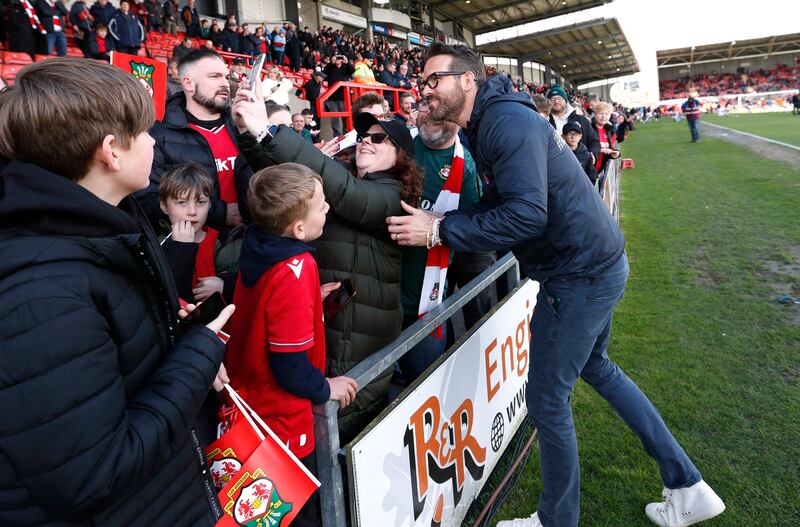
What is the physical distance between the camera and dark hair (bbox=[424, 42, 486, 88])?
7.11 ft

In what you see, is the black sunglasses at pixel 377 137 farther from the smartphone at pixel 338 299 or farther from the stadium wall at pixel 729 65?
the stadium wall at pixel 729 65

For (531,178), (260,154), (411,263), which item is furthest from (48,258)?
(411,263)

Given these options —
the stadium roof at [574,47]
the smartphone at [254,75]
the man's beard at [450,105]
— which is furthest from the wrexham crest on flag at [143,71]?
the stadium roof at [574,47]

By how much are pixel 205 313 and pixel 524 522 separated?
183 centimetres

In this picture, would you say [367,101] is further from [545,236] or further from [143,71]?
[545,236]

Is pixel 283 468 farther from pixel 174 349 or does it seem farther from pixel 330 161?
pixel 330 161

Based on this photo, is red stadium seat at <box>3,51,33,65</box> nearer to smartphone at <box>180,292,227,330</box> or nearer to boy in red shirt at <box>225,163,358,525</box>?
boy in red shirt at <box>225,163,358,525</box>

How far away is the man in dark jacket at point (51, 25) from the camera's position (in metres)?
11.2

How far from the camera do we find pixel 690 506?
2.39 meters

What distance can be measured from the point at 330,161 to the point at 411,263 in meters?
0.84

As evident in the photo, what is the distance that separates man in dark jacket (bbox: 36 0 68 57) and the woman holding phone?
40.4ft

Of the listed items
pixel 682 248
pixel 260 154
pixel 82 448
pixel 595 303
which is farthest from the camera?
pixel 682 248

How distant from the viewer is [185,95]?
297cm

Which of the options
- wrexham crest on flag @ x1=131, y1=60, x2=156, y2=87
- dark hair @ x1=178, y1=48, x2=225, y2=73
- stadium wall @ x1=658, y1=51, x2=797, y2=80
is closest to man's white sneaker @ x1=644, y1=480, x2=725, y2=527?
dark hair @ x1=178, y1=48, x2=225, y2=73
